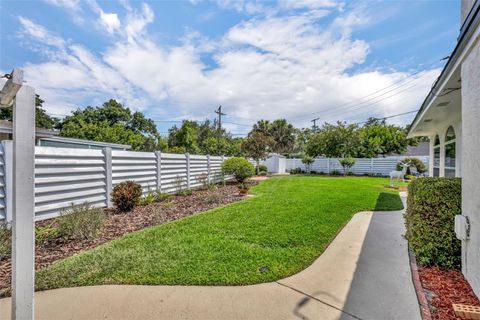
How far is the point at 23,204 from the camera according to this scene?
1625mm

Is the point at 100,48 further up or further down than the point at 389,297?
further up

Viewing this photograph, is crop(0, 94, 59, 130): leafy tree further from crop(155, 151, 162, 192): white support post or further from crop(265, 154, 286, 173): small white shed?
crop(265, 154, 286, 173): small white shed

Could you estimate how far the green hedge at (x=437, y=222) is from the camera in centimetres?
326

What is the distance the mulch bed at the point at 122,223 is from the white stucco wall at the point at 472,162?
5231 millimetres

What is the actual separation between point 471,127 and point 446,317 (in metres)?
2.11

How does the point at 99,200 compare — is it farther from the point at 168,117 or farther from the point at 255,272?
the point at 168,117

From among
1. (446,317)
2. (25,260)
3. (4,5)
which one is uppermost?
(4,5)

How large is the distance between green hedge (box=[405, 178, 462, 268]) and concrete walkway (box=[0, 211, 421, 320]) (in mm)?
440

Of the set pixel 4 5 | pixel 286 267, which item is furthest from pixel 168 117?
pixel 286 267

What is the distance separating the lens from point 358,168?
22219mm

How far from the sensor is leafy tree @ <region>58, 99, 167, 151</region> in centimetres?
2408

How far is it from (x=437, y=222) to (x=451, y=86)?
2208 mm

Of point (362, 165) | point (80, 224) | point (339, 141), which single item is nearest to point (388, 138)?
point (339, 141)

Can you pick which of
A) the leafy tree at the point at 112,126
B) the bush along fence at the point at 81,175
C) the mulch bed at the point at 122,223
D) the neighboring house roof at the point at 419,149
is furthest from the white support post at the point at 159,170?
the neighboring house roof at the point at 419,149
